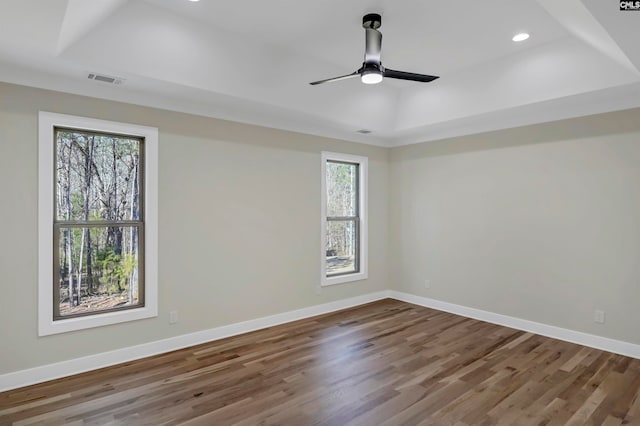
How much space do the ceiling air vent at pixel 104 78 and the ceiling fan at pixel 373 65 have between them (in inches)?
71.9

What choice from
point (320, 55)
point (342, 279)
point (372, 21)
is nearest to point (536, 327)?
point (342, 279)

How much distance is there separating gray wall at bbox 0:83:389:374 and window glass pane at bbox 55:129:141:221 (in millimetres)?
226

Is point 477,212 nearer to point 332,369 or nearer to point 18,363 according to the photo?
point 332,369

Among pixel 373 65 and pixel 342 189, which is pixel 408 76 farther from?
pixel 342 189

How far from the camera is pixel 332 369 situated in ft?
11.3

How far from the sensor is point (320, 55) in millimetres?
4141

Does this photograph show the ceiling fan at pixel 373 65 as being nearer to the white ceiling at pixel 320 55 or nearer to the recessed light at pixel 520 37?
the white ceiling at pixel 320 55

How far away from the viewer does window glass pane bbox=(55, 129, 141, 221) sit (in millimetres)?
3383

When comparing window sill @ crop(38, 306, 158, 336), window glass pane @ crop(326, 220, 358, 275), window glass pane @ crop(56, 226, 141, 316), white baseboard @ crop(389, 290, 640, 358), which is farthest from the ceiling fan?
white baseboard @ crop(389, 290, 640, 358)

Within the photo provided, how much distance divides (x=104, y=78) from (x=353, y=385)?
11.1 feet

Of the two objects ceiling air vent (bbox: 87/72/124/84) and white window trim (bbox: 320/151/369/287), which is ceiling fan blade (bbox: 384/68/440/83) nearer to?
white window trim (bbox: 320/151/369/287)

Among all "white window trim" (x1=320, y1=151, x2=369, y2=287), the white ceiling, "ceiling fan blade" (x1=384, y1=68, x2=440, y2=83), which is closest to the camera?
the white ceiling

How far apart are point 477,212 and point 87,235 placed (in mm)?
4548

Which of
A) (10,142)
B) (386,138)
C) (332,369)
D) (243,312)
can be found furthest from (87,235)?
(386,138)
